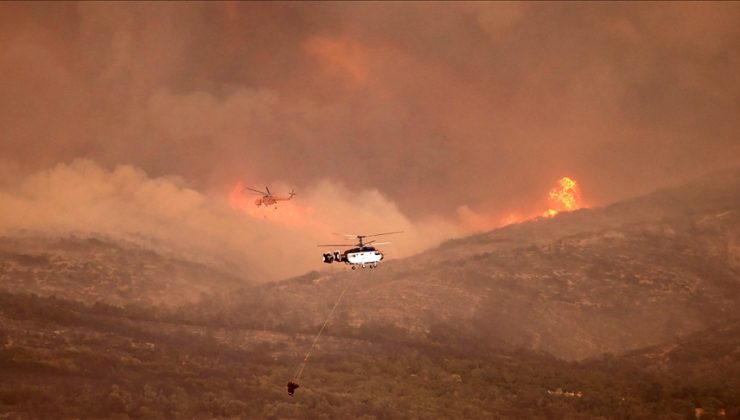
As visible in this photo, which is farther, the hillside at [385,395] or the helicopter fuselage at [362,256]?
the hillside at [385,395]

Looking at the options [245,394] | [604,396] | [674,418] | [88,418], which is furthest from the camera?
[245,394]

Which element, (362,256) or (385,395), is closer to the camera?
(362,256)

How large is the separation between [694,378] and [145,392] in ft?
511

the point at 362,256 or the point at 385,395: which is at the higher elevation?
the point at 362,256

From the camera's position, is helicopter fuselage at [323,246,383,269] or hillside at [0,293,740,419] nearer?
helicopter fuselage at [323,246,383,269]

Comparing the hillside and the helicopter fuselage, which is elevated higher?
the helicopter fuselage

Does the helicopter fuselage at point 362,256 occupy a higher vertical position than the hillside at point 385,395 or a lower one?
higher

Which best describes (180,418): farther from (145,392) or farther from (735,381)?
(735,381)

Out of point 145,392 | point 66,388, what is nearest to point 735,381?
point 145,392

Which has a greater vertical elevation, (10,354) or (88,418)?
(10,354)

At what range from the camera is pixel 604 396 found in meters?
176

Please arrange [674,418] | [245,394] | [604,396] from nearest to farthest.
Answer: [674,418]
[604,396]
[245,394]

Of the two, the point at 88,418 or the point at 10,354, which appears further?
the point at 10,354

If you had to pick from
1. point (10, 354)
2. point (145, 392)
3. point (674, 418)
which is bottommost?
point (674, 418)
